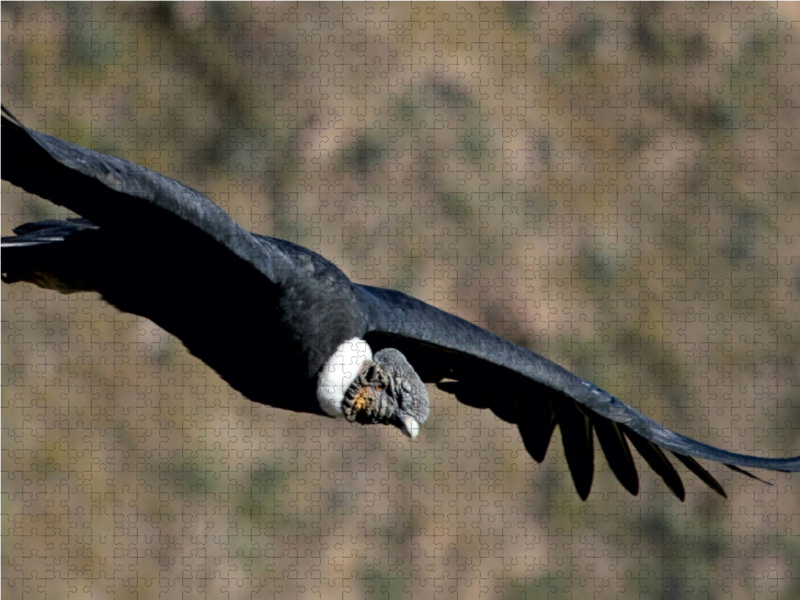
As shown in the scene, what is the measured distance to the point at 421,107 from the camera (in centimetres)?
1473

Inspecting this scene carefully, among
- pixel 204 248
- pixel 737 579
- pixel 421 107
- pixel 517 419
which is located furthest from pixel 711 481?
pixel 421 107

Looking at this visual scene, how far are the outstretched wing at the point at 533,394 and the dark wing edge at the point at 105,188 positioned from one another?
1425 millimetres

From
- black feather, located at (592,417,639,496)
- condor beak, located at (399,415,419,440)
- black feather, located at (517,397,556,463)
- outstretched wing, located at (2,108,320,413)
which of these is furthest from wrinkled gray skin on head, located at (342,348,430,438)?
black feather, located at (592,417,639,496)

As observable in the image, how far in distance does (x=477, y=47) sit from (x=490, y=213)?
7.25ft

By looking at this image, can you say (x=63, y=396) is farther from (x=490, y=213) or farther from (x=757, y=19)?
(x=757, y=19)

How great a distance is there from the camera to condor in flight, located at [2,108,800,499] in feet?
17.5

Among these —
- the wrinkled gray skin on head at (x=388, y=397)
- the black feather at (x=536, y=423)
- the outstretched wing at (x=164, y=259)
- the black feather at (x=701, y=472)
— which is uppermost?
the outstretched wing at (x=164, y=259)

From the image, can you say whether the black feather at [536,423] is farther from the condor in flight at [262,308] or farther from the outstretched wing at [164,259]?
the outstretched wing at [164,259]

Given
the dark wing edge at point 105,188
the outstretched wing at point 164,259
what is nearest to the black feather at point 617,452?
the outstretched wing at point 164,259

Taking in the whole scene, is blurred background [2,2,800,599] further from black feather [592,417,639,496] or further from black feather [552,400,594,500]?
black feather [592,417,639,496]

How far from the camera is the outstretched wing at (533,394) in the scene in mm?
6609

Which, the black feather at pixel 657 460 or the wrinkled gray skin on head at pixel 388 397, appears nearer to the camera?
the wrinkled gray skin on head at pixel 388 397

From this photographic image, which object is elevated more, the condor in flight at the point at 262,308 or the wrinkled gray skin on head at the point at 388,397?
the condor in flight at the point at 262,308

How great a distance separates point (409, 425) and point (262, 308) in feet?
3.41
